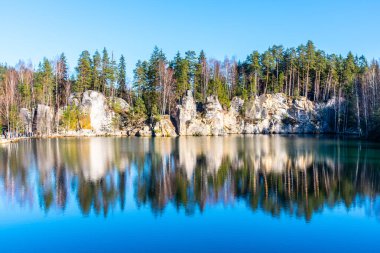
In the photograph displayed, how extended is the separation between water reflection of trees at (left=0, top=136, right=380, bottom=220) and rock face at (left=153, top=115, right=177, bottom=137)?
137ft

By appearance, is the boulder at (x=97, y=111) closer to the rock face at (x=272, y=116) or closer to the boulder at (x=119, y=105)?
the boulder at (x=119, y=105)

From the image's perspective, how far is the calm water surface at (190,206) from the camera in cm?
1714

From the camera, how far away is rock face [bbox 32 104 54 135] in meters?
87.6

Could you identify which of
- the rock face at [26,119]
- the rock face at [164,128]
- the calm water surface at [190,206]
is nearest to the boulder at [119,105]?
the rock face at [164,128]

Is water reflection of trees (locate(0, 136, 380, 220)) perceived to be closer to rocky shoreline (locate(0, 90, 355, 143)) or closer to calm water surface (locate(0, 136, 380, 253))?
calm water surface (locate(0, 136, 380, 253))

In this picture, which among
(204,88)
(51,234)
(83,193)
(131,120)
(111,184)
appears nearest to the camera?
(51,234)

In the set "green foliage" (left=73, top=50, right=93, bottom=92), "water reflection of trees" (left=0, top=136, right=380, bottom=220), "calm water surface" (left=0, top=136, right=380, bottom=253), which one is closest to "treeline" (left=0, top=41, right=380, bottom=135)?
"green foliage" (left=73, top=50, right=93, bottom=92)

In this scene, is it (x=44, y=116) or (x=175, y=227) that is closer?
(x=175, y=227)

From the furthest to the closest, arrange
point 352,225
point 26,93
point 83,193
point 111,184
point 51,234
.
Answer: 1. point 26,93
2. point 111,184
3. point 83,193
4. point 352,225
5. point 51,234

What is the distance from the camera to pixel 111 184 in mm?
29203

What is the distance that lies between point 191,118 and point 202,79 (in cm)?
1598

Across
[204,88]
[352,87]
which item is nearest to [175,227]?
[204,88]

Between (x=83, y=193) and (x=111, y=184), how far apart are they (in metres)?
3.30

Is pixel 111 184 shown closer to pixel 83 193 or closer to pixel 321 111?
pixel 83 193
